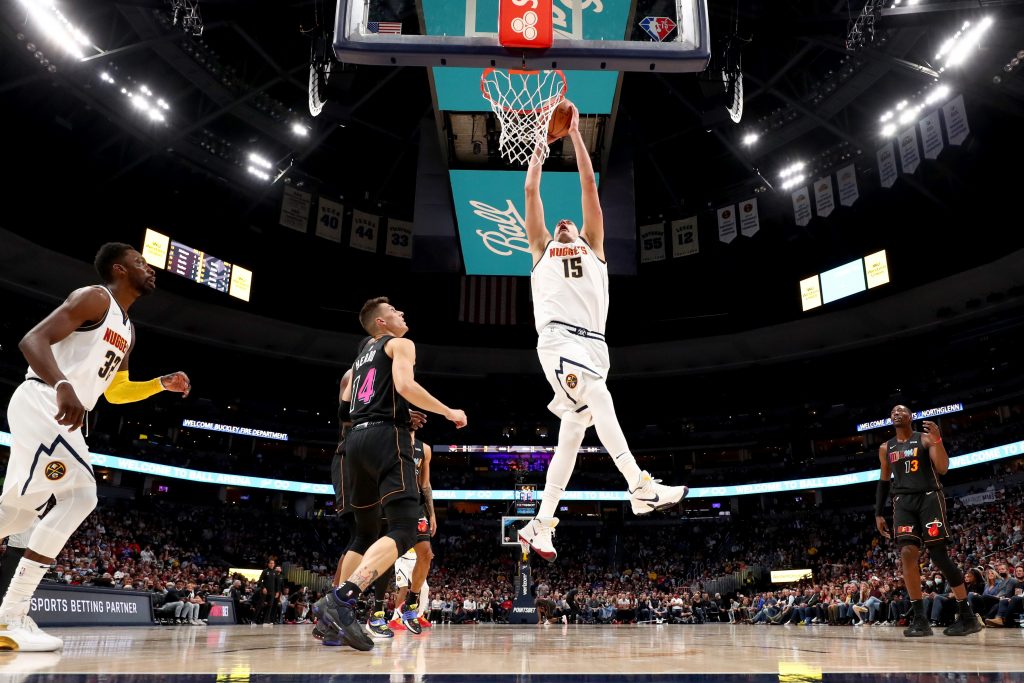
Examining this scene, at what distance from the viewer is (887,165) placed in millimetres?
20375

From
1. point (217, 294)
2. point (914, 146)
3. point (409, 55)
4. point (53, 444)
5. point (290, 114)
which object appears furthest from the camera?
point (217, 294)

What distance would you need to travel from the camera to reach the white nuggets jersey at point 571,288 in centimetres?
471

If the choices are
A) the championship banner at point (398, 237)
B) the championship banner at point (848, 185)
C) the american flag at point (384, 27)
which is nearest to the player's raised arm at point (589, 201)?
the american flag at point (384, 27)

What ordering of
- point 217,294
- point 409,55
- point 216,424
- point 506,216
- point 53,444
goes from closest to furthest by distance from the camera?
point 53,444 < point 409,55 < point 506,216 < point 217,294 < point 216,424

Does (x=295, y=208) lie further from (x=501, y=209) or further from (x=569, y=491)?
(x=569, y=491)

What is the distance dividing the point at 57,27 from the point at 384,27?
1515cm

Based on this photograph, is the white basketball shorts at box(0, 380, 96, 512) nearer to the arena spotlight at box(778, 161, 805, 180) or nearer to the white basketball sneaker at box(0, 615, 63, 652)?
the white basketball sneaker at box(0, 615, 63, 652)

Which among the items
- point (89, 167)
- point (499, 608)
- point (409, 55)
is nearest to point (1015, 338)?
point (499, 608)

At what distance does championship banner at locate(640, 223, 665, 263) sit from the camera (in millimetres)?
26422

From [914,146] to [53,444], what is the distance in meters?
22.1

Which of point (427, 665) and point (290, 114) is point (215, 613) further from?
point (427, 665)

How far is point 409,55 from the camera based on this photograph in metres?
5.51

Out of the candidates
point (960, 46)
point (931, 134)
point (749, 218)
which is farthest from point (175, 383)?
point (749, 218)

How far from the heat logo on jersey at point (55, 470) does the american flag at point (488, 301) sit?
1872cm
